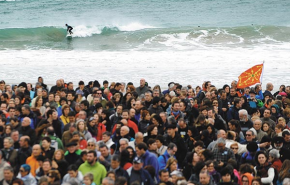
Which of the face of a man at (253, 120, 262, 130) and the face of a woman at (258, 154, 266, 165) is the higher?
the face of a man at (253, 120, 262, 130)

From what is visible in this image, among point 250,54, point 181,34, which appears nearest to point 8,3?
point 181,34

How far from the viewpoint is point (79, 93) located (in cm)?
1460

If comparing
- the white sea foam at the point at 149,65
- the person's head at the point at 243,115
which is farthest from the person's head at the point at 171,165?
the white sea foam at the point at 149,65

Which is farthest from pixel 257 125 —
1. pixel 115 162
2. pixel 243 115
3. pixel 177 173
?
pixel 115 162

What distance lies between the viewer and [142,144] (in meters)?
8.94

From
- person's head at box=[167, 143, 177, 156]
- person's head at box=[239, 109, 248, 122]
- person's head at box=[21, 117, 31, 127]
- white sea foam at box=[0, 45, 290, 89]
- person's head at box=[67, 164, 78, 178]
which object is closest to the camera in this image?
person's head at box=[67, 164, 78, 178]

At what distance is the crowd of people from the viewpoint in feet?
27.5

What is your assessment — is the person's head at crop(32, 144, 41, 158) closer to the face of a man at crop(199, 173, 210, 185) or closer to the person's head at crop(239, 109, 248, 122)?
the face of a man at crop(199, 173, 210, 185)

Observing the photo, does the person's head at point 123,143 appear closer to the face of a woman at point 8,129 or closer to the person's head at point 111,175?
the person's head at point 111,175

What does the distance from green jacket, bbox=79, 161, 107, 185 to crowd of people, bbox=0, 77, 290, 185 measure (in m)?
0.01

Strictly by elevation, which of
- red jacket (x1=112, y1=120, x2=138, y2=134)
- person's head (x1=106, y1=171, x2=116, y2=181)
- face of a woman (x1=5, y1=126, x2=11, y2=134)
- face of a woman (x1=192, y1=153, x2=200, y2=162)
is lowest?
person's head (x1=106, y1=171, x2=116, y2=181)

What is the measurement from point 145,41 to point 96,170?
29654 mm

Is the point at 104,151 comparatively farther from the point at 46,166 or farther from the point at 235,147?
the point at 235,147

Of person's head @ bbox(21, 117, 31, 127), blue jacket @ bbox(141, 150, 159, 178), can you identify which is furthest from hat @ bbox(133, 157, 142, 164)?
person's head @ bbox(21, 117, 31, 127)
